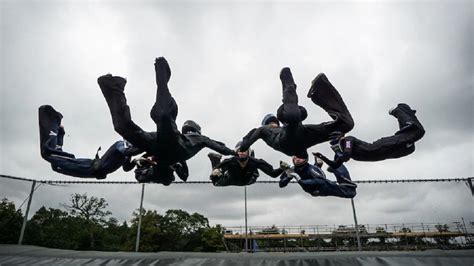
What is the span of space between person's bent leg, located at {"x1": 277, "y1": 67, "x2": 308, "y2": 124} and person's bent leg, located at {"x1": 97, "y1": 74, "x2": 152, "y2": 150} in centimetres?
159

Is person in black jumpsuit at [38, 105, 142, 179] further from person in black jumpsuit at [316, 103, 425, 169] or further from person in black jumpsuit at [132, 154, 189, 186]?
person in black jumpsuit at [316, 103, 425, 169]

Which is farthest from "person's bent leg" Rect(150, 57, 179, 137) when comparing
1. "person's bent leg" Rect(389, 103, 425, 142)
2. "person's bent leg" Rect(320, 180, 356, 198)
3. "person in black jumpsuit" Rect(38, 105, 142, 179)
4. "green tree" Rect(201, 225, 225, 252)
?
"green tree" Rect(201, 225, 225, 252)

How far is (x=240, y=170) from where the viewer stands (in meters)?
4.12

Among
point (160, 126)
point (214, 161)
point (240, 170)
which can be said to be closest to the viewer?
point (160, 126)

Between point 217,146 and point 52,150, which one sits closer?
point 217,146

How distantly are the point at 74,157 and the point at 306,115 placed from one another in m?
2.94

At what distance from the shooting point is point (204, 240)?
56.2ft

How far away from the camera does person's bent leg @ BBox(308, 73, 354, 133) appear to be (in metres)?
3.03

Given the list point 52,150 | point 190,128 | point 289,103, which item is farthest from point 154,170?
point 289,103

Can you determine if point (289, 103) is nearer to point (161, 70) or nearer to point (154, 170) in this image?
point (161, 70)

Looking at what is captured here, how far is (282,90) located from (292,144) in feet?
2.02

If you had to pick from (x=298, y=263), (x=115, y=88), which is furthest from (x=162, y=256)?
(x=115, y=88)

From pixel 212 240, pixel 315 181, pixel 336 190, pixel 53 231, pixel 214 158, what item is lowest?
pixel 212 240

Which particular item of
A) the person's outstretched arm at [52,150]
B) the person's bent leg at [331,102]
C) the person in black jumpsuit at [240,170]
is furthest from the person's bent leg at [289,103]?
the person's outstretched arm at [52,150]
